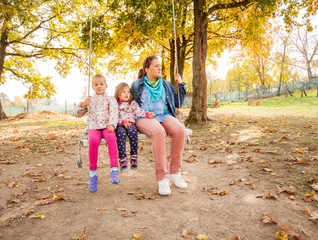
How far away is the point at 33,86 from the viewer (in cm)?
1928

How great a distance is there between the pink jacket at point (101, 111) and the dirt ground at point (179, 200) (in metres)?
0.94

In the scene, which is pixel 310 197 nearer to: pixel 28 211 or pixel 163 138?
pixel 163 138

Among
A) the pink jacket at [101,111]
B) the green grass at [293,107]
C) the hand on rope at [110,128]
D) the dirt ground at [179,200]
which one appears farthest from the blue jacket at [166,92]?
the green grass at [293,107]

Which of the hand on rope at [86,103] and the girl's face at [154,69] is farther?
the girl's face at [154,69]

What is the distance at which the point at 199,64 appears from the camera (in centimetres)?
859

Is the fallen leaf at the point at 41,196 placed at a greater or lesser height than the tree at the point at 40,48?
lesser

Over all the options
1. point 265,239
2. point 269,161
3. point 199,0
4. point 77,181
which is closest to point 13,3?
point 199,0

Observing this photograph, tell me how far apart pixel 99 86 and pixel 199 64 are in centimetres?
575

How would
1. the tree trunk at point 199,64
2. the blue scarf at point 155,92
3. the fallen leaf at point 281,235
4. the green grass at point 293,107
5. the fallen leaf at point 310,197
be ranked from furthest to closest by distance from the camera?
the green grass at point 293,107
the tree trunk at point 199,64
the blue scarf at point 155,92
the fallen leaf at point 310,197
the fallen leaf at point 281,235

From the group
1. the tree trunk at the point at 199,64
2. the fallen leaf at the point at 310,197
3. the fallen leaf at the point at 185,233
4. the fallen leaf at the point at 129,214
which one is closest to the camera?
the fallen leaf at the point at 185,233

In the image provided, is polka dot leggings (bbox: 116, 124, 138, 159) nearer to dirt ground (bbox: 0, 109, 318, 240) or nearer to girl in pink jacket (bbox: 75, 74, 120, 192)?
girl in pink jacket (bbox: 75, 74, 120, 192)

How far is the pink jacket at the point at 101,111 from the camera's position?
132 inches

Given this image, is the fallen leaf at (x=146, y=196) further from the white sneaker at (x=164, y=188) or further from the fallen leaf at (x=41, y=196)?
the fallen leaf at (x=41, y=196)

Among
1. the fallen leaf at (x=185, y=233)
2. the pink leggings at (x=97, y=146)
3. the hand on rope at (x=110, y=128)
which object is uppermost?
the hand on rope at (x=110, y=128)
